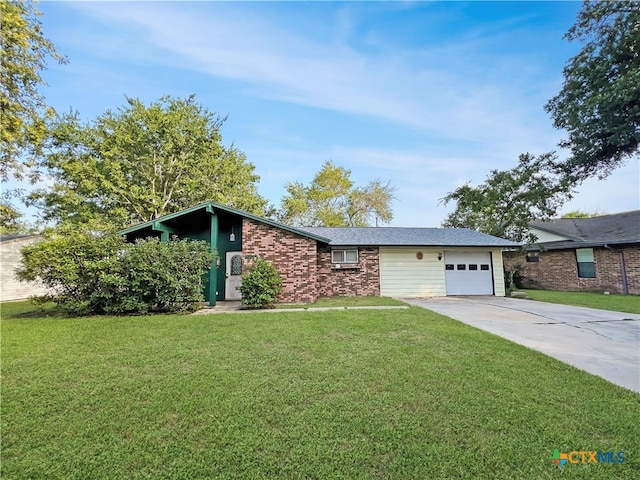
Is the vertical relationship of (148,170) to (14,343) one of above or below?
above

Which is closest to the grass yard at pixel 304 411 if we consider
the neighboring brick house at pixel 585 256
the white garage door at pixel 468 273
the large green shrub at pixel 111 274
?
the large green shrub at pixel 111 274

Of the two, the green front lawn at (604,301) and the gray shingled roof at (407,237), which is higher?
the gray shingled roof at (407,237)

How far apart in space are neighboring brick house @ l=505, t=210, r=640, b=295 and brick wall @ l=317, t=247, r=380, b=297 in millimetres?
10316

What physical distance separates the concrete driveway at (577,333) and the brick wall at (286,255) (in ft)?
15.4

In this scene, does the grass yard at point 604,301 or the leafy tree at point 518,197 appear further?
the leafy tree at point 518,197

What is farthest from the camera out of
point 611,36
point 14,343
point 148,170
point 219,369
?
point 148,170

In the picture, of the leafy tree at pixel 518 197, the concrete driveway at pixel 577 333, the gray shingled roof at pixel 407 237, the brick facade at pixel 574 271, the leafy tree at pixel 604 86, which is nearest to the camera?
the concrete driveway at pixel 577 333

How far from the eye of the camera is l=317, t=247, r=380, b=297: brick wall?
12508 mm

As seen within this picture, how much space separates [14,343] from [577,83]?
2135cm

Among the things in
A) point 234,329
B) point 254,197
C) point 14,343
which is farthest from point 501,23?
point 254,197

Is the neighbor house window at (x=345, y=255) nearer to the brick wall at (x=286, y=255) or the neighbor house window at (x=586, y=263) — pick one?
the brick wall at (x=286, y=255)

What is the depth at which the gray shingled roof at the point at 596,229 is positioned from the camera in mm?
14227

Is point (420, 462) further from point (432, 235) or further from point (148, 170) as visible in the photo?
point (148, 170)

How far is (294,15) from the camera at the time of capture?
30.8ft
